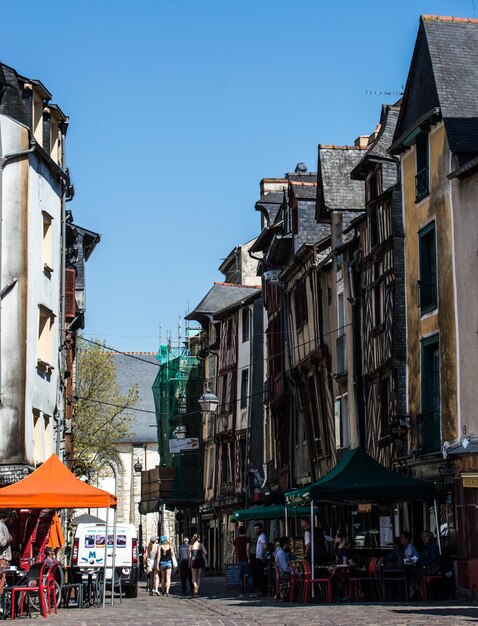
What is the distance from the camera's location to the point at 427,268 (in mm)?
25000

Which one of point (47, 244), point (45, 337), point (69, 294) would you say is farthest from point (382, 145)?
point (69, 294)

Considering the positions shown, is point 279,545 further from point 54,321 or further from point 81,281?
point 81,281

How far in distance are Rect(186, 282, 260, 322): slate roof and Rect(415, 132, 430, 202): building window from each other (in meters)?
28.2

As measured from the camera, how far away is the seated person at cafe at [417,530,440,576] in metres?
20.9

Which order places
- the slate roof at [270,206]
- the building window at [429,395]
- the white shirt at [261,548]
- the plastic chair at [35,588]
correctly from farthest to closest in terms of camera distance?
the slate roof at [270,206] < the white shirt at [261,548] < the building window at [429,395] < the plastic chair at [35,588]

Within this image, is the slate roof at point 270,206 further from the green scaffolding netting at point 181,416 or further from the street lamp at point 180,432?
the green scaffolding netting at point 181,416

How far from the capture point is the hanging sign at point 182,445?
2074 inches

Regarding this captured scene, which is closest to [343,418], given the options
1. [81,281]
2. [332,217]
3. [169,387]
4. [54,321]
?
[332,217]

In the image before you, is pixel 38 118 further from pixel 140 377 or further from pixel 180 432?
pixel 140 377

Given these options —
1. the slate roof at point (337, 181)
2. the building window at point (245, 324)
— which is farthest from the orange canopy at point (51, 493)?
the building window at point (245, 324)

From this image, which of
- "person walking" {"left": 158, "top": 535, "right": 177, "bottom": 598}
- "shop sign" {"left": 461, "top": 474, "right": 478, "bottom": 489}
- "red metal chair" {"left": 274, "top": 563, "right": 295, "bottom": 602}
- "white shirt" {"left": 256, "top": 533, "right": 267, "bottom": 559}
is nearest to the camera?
"shop sign" {"left": 461, "top": 474, "right": 478, "bottom": 489}

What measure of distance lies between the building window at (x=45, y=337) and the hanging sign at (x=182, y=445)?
2071cm

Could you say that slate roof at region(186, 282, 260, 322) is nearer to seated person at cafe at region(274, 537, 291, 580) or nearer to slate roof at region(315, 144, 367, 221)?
slate roof at region(315, 144, 367, 221)

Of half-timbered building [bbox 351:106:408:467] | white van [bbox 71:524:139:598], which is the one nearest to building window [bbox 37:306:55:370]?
white van [bbox 71:524:139:598]
